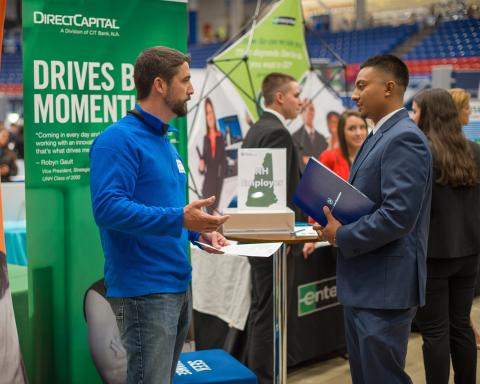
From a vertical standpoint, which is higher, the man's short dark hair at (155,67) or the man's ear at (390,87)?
the man's short dark hair at (155,67)

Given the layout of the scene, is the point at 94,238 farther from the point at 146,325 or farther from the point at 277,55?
the point at 277,55

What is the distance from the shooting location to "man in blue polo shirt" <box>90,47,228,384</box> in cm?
157

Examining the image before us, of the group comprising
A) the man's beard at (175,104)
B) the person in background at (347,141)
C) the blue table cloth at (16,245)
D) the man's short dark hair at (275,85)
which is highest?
the man's short dark hair at (275,85)

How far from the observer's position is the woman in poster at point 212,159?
12.1 ft

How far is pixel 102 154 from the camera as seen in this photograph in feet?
5.22

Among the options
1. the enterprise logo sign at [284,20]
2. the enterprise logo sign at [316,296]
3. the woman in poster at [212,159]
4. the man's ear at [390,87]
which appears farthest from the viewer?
the enterprise logo sign at [284,20]

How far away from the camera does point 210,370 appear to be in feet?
7.91

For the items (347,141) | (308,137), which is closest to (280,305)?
(347,141)

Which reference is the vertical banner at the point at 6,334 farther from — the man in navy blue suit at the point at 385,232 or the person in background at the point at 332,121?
the person in background at the point at 332,121

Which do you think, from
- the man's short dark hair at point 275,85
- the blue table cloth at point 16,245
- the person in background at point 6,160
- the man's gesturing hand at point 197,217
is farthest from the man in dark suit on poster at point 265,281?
the person in background at point 6,160

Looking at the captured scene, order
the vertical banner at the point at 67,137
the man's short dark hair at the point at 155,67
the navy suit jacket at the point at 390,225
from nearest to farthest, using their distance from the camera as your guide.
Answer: the man's short dark hair at the point at 155,67 → the navy suit jacket at the point at 390,225 → the vertical banner at the point at 67,137

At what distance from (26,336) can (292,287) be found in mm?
1383

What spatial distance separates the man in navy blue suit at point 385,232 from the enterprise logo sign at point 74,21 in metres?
1.01

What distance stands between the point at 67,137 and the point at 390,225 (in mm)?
1220
